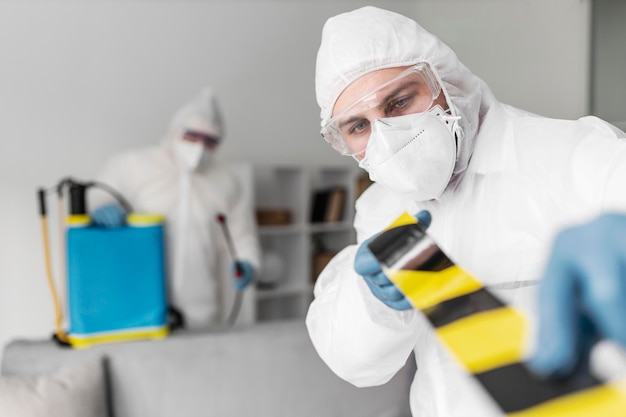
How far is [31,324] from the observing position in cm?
278

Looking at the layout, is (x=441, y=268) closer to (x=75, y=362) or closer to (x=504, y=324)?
(x=504, y=324)

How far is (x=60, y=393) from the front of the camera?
4.47 feet

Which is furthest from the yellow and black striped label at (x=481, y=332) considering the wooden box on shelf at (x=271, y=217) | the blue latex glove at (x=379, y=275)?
the wooden box on shelf at (x=271, y=217)

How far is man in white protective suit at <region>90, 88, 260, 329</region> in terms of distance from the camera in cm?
232

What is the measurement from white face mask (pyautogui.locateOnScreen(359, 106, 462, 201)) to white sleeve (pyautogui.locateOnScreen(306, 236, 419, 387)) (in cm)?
15

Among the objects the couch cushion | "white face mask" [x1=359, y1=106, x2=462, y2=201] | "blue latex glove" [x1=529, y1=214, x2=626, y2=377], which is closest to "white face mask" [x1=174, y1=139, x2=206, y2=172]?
the couch cushion

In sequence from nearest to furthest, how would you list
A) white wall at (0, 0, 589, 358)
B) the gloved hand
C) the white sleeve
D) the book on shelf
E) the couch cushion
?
the white sleeve
the couch cushion
the gloved hand
white wall at (0, 0, 589, 358)
the book on shelf

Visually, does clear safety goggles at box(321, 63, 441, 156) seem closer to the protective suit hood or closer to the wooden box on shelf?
the protective suit hood

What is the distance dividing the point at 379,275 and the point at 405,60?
0.33 meters

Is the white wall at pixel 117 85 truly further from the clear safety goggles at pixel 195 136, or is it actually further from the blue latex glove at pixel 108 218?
the blue latex glove at pixel 108 218

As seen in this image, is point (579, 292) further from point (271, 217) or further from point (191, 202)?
point (271, 217)

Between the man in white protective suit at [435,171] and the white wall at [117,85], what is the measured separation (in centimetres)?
150

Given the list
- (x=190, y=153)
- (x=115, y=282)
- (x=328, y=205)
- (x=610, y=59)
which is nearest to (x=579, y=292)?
(x=610, y=59)

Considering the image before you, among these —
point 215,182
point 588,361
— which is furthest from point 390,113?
point 215,182
